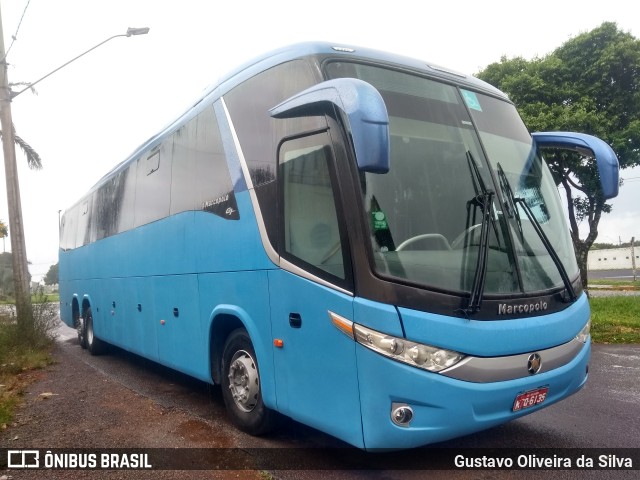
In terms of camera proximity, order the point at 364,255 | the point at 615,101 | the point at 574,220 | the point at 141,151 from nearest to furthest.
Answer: the point at 364,255 → the point at 141,151 → the point at 615,101 → the point at 574,220

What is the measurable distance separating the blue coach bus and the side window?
1 centimetres

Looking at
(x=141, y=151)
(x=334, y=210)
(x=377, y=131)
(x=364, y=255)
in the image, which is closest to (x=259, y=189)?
(x=334, y=210)

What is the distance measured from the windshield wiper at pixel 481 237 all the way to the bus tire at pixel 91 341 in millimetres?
9299

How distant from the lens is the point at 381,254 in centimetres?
383

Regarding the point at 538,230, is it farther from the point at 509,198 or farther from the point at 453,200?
the point at 453,200

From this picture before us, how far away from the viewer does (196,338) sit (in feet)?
20.4

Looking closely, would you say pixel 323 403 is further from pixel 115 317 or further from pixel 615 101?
pixel 615 101

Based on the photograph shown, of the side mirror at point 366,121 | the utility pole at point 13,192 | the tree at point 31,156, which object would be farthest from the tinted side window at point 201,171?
the tree at point 31,156

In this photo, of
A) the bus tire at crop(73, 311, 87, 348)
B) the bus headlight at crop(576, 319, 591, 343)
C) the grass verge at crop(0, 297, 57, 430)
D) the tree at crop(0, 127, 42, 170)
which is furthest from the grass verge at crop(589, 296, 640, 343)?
the tree at crop(0, 127, 42, 170)

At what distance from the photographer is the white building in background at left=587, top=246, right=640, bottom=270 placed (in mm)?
46619

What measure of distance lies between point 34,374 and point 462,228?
7.98 metres

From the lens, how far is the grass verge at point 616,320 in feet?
35.4

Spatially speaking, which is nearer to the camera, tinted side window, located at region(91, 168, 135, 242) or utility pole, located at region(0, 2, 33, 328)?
tinted side window, located at region(91, 168, 135, 242)

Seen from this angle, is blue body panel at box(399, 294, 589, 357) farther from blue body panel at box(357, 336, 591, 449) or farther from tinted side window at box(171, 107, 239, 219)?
tinted side window at box(171, 107, 239, 219)
